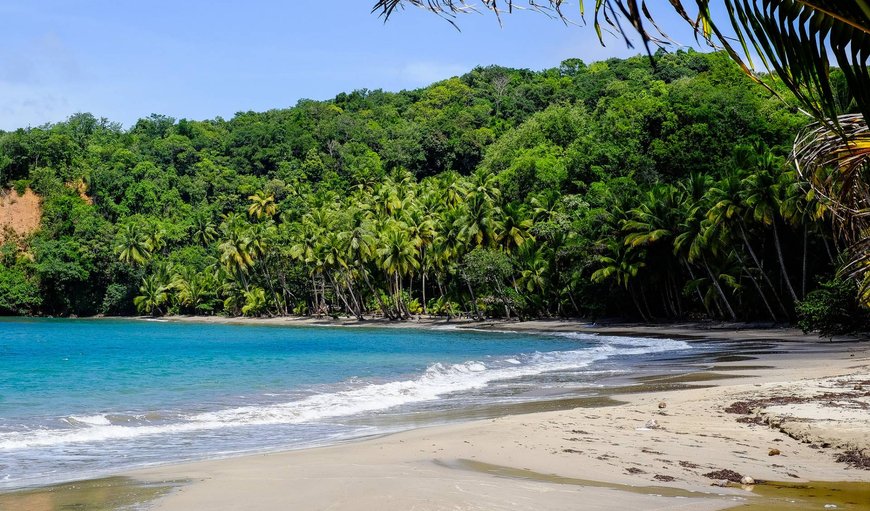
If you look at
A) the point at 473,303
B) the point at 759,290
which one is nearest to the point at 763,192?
the point at 759,290

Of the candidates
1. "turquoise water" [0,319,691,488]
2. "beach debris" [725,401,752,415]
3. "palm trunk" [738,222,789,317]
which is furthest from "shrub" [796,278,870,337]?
"beach debris" [725,401,752,415]

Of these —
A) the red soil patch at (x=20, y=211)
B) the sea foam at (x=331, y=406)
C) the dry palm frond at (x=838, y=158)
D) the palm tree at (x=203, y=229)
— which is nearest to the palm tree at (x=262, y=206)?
the palm tree at (x=203, y=229)

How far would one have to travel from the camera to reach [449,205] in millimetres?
72625

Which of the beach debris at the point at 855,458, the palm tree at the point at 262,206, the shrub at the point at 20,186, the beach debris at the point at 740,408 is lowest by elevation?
the beach debris at the point at 740,408

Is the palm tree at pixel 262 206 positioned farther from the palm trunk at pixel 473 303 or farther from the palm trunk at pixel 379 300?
the palm trunk at pixel 473 303

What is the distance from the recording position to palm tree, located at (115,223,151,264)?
85812mm

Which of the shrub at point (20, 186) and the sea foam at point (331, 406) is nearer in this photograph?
the sea foam at point (331, 406)

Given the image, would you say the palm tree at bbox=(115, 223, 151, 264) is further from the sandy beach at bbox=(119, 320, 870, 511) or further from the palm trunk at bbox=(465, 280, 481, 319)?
the sandy beach at bbox=(119, 320, 870, 511)

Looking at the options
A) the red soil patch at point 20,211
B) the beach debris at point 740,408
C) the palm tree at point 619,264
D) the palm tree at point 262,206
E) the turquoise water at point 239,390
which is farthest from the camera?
the red soil patch at point 20,211

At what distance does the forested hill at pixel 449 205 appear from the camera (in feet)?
147

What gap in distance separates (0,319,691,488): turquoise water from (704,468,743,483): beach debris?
5.92m

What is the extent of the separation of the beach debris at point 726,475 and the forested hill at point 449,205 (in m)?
23.2

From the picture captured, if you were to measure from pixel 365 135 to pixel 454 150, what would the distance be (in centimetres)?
1399

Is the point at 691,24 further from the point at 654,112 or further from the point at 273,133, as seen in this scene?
the point at 273,133
